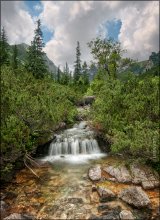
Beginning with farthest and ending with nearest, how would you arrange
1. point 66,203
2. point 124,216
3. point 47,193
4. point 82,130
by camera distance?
point 82,130
point 47,193
point 66,203
point 124,216

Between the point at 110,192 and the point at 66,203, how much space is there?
2.96m

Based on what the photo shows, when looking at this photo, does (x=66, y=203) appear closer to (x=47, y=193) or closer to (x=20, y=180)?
(x=47, y=193)

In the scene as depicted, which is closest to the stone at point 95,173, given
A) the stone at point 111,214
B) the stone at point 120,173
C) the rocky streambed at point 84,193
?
the rocky streambed at point 84,193

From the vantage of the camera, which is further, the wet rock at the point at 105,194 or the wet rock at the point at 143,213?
the wet rock at the point at 105,194

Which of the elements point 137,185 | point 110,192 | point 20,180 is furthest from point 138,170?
point 20,180

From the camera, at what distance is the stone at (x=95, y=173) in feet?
61.8

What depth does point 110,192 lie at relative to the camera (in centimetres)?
1627

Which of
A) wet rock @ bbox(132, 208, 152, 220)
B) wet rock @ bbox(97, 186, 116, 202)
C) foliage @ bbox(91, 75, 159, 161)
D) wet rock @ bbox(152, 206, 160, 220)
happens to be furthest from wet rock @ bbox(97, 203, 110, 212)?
foliage @ bbox(91, 75, 159, 161)

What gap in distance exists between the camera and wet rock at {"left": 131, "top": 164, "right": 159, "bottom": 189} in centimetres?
1740

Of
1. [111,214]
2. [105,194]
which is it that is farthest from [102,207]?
[105,194]

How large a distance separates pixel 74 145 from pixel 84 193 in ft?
33.9

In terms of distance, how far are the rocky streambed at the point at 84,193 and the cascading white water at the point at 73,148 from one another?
3.43m

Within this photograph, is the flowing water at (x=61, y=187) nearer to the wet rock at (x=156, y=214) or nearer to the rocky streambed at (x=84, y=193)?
the rocky streambed at (x=84, y=193)

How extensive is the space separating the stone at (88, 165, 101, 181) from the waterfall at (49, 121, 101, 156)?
19.1ft
